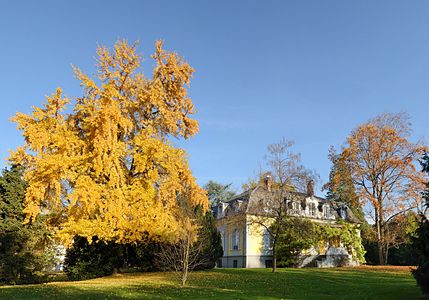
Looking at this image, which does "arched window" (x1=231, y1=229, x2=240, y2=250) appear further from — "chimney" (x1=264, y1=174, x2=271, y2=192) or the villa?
"chimney" (x1=264, y1=174, x2=271, y2=192)

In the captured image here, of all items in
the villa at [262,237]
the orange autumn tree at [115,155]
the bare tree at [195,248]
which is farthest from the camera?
the villa at [262,237]

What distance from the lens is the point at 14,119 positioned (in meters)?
20.7

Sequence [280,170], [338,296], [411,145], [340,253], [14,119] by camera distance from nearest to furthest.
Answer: [338,296]
[14,119]
[280,170]
[411,145]
[340,253]

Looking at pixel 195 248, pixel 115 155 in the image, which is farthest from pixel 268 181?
pixel 115 155

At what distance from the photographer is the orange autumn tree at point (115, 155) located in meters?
19.4

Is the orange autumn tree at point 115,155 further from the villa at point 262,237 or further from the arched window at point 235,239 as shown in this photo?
the arched window at point 235,239

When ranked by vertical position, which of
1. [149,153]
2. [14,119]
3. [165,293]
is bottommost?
[165,293]

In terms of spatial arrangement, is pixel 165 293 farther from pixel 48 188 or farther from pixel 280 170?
pixel 280 170

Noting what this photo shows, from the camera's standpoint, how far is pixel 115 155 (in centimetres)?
2019

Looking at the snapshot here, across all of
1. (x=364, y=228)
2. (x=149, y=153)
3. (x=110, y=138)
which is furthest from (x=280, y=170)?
(x=364, y=228)

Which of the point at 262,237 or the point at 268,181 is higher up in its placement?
the point at 268,181

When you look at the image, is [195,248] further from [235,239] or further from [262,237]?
[235,239]

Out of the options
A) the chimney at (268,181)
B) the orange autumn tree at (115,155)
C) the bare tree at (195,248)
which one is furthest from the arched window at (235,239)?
the orange autumn tree at (115,155)

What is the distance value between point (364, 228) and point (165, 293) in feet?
107
